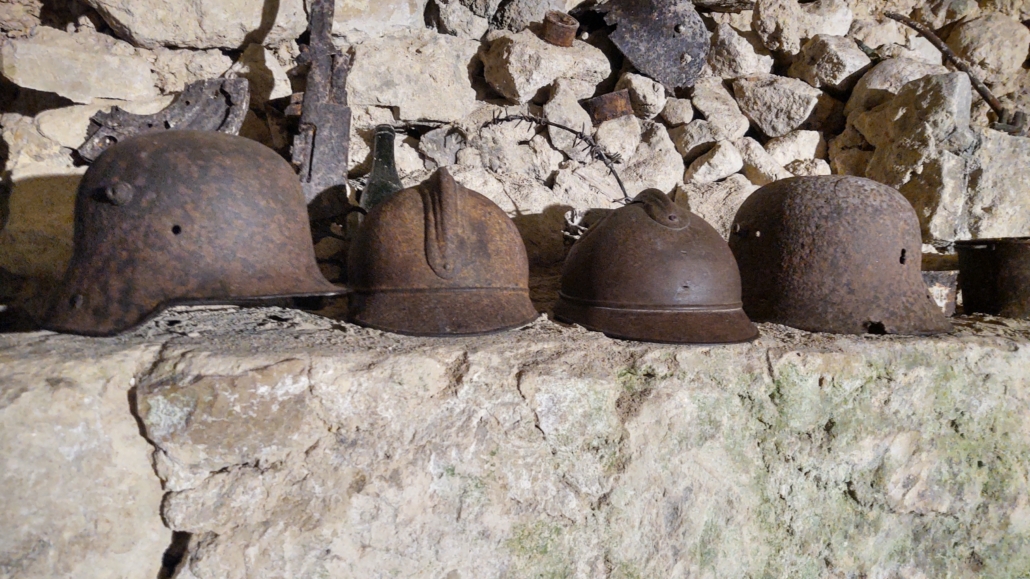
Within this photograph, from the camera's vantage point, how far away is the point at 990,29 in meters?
2.91

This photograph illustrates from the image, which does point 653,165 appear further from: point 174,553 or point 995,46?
point 174,553

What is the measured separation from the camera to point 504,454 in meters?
1.31

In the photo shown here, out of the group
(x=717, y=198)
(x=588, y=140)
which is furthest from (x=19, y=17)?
(x=717, y=198)

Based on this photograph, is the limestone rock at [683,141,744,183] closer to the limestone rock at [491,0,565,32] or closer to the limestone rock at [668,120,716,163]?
the limestone rock at [668,120,716,163]

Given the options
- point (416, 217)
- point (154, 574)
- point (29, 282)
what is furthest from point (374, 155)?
point (154, 574)

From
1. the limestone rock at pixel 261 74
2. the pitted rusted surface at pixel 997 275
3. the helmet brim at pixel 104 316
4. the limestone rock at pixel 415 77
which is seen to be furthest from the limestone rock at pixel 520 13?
the pitted rusted surface at pixel 997 275

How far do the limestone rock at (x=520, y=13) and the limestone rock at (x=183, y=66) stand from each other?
1.06 meters

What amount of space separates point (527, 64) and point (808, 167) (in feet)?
5.09

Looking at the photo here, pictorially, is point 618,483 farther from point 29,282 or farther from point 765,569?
point 29,282

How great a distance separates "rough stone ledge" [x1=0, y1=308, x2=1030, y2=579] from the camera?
3.81 feet

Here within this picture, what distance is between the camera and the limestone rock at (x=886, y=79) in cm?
278

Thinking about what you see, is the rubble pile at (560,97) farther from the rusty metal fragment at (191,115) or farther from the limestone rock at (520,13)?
the rusty metal fragment at (191,115)

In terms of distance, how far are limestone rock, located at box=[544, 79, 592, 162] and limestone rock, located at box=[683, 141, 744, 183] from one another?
0.57 meters

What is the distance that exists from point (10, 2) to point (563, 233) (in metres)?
2.27
